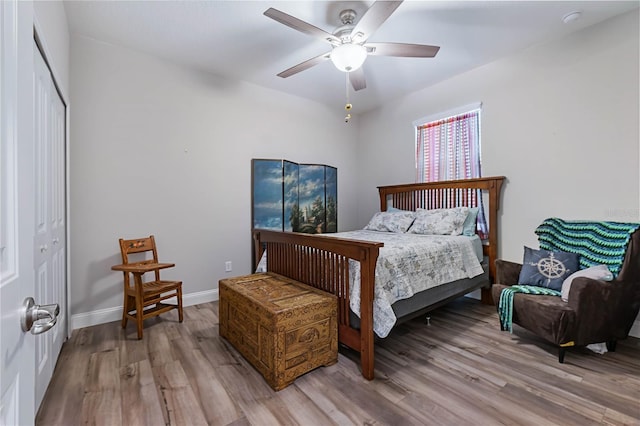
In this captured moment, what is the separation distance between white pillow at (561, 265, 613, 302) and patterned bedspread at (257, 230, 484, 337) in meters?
0.77

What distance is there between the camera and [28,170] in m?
0.64

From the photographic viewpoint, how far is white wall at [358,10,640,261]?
2500 millimetres

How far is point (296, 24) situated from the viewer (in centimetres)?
198

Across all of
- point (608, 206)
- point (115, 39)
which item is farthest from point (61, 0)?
point (608, 206)

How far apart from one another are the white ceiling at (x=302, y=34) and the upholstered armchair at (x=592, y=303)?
1.86 metres

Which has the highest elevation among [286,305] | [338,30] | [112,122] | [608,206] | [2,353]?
[338,30]

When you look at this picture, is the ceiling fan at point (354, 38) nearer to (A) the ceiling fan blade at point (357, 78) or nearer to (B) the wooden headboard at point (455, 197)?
(A) the ceiling fan blade at point (357, 78)

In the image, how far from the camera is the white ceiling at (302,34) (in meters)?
2.35

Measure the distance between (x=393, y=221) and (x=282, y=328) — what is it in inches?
94.7

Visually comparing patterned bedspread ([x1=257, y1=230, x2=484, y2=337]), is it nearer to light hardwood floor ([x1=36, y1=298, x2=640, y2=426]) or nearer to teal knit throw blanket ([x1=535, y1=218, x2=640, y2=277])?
light hardwood floor ([x1=36, y1=298, x2=640, y2=426])

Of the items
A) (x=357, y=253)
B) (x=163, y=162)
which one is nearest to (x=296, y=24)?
(x=357, y=253)

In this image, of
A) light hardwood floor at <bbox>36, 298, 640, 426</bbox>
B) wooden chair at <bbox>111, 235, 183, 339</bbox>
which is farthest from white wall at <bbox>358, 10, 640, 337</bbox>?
wooden chair at <bbox>111, 235, 183, 339</bbox>

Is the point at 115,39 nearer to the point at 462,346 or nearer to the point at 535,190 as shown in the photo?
the point at 462,346

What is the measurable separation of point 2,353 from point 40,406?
1.74 m
